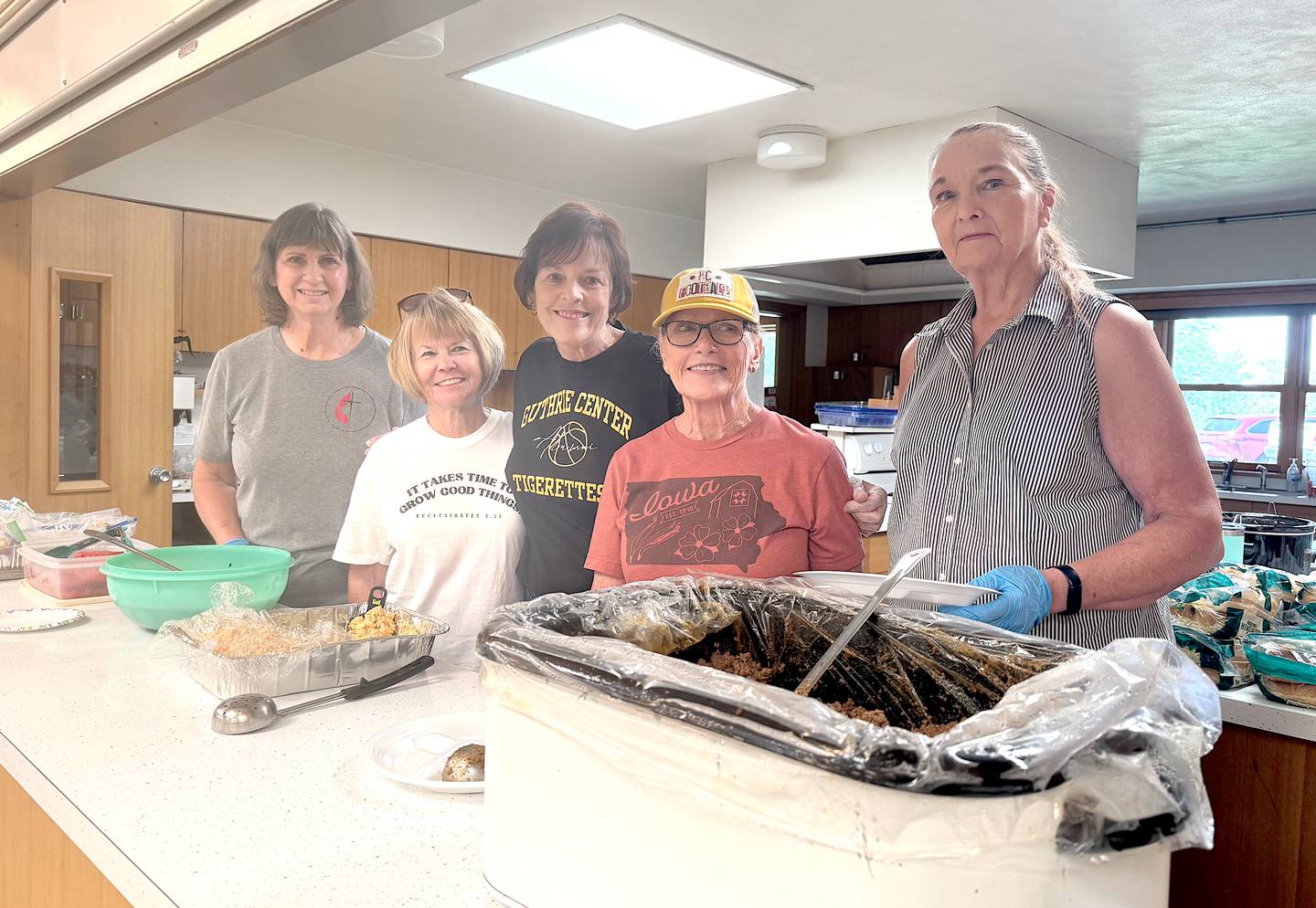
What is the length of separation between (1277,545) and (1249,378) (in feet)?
11.2

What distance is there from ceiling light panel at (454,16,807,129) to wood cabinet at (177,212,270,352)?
881mm

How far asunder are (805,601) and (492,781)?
1.08 feet

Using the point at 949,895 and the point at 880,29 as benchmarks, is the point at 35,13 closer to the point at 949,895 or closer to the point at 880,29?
the point at 880,29

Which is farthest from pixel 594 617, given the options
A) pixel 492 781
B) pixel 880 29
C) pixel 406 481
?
pixel 880 29

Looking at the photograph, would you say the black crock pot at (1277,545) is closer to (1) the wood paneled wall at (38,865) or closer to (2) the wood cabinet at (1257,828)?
(2) the wood cabinet at (1257,828)

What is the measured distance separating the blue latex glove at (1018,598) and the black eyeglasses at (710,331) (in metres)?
0.56

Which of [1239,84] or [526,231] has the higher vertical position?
[1239,84]

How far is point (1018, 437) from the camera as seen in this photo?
1.44 meters

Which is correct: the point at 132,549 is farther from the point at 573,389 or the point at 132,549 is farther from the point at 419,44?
the point at 419,44

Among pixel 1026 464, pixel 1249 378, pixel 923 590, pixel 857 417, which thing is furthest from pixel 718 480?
pixel 1249 378

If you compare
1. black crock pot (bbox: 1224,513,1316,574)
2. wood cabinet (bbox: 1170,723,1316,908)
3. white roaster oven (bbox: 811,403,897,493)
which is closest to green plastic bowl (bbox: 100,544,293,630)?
wood cabinet (bbox: 1170,723,1316,908)

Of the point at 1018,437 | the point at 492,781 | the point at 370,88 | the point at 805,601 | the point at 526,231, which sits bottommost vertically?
the point at 492,781

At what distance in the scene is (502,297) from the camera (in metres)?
1.78

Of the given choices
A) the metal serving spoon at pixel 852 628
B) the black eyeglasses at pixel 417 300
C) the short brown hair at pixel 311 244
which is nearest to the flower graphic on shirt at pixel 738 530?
the metal serving spoon at pixel 852 628
